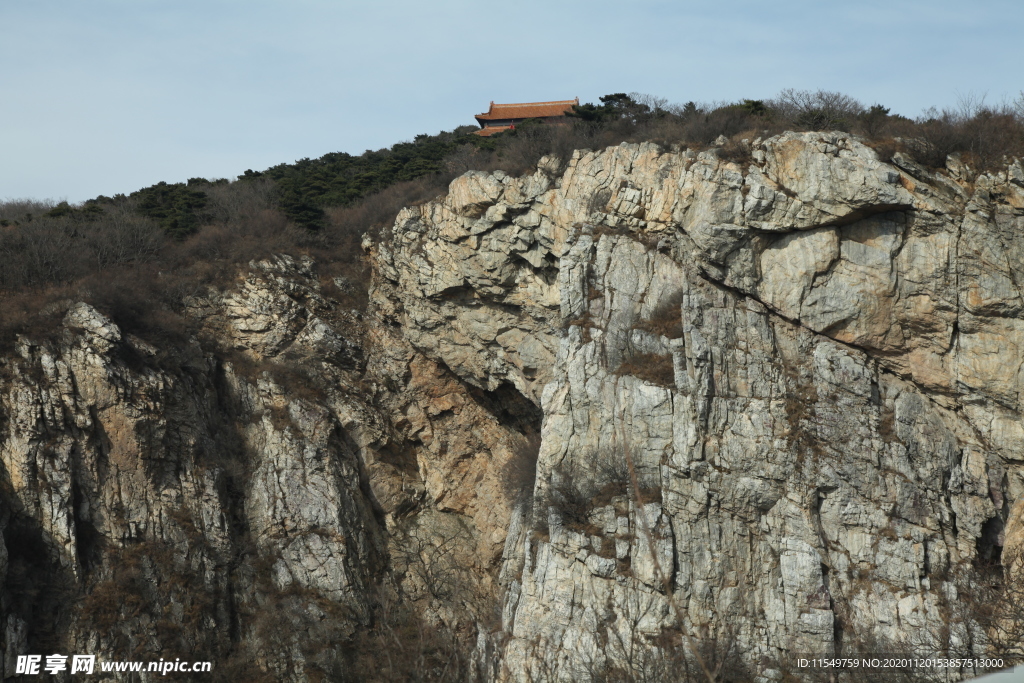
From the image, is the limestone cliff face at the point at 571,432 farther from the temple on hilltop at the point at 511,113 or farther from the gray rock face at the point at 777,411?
the temple on hilltop at the point at 511,113

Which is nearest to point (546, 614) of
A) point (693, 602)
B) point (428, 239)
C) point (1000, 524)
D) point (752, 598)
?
point (693, 602)

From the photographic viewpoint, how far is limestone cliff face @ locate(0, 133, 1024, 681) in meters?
18.2

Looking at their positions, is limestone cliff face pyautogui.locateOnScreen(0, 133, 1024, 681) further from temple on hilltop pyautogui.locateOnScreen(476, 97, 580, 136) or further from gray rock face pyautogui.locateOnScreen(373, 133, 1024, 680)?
temple on hilltop pyautogui.locateOnScreen(476, 97, 580, 136)

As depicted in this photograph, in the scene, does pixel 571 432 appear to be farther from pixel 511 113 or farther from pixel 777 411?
pixel 511 113

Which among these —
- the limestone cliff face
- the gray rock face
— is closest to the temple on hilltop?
the limestone cliff face

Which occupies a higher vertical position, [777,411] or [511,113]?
[511,113]

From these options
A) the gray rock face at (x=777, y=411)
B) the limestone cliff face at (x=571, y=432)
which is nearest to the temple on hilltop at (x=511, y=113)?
the limestone cliff face at (x=571, y=432)

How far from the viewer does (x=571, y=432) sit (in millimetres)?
21891

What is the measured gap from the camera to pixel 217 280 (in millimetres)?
30812

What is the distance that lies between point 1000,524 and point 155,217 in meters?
33.5

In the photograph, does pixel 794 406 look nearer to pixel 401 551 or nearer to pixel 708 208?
pixel 708 208

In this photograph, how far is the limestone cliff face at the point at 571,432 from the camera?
59.8 ft

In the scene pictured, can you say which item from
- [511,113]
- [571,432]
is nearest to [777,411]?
[571,432]

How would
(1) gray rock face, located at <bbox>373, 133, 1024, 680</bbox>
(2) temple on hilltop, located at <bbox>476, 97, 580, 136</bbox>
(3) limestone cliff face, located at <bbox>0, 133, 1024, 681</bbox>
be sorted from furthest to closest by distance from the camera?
(2) temple on hilltop, located at <bbox>476, 97, 580, 136</bbox>, (3) limestone cliff face, located at <bbox>0, 133, 1024, 681</bbox>, (1) gray rock face, located at <bbox>373, 133, 1024, 680</bbox>
